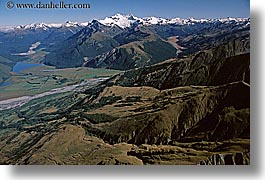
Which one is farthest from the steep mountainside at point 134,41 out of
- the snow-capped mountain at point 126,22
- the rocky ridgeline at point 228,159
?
the rocky ridgeline at point 228,159

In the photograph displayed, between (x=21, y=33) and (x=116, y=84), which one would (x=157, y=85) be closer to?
(x=116, y=84)

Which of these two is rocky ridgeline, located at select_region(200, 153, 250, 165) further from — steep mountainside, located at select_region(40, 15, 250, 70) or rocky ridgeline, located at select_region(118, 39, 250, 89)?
steep mountainside, located at select_region(40, 15, 250, 70)

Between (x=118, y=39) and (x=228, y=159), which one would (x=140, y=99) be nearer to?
(x=118, y=39)

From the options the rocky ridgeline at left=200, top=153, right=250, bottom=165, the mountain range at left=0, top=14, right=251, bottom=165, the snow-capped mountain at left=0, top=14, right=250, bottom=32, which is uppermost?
the snow-capped mountain at left=0, top=14, right=250, bottom=32

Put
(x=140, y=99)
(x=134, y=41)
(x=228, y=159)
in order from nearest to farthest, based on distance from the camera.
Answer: (x=228, y=159), (x=140, y=99), (x=134, y=41)

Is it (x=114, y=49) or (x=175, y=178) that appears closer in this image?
(x=175, y=178)

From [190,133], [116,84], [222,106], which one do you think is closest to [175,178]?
[190,133]

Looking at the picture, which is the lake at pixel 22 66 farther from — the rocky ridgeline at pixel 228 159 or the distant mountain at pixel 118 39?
the rocky ridgeline at pixel 228 159

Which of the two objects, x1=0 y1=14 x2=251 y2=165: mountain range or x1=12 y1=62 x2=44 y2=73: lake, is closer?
x1=0 y1=14 x2=251 y2=165: mountain range

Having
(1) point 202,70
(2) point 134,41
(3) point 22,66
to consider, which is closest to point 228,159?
(1) point 202,70

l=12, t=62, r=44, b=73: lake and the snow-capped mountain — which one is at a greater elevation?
the snow-capped mountain

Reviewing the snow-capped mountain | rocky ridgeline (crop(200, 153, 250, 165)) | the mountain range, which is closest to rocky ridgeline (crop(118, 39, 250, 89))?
the mountain range
